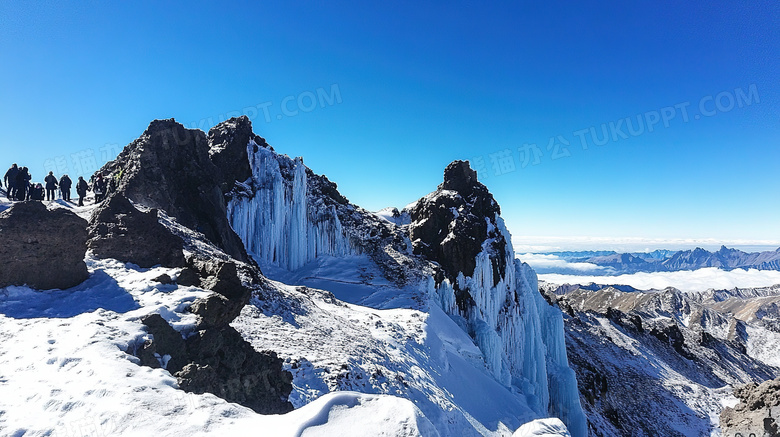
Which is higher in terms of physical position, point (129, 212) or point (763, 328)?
point (129, 212)

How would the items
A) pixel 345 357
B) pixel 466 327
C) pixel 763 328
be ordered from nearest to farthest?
pixel 345 357 < pixel 466 327 < pixel 763 328

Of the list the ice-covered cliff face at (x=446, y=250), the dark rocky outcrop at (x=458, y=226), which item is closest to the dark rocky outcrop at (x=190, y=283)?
the ice-covered cliff face at (x=446, y=250)

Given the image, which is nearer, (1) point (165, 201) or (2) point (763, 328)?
(1) point (165, 201)

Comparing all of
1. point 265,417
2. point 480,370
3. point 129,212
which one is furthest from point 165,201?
point 480,370

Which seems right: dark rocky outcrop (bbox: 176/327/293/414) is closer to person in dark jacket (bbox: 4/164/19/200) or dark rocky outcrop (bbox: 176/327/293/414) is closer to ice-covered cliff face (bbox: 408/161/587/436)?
person in dark jacket (bbox: 4/164/19/200)

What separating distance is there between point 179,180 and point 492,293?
28715 millimetres

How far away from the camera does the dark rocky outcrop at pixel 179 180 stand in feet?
75.2

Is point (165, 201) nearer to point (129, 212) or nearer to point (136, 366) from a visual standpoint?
point (129, 212)

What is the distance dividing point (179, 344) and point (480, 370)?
20713 mm

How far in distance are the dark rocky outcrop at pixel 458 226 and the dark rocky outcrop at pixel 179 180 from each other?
18.2m

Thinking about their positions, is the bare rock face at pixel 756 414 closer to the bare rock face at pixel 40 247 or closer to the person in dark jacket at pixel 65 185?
the bare rock face at pixel 40 247

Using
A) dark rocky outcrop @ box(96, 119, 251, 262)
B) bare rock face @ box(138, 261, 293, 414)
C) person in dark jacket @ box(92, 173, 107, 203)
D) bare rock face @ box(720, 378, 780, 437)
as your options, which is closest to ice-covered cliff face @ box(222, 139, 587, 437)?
dark rocky outcrop @ box(96, 119, 251, 262)

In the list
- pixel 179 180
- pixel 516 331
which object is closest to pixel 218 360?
pixel 179 180

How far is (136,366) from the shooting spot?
625 cm
